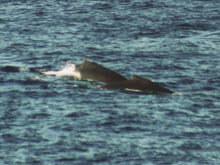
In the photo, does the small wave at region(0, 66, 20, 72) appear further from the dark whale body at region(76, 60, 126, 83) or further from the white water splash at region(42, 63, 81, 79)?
the dark whale body at region(76, 60, 126, 83)

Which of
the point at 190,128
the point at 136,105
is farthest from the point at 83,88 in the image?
the point at 190,128

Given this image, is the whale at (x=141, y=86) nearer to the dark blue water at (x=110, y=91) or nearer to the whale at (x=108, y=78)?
the whale at (x=108, y=78)

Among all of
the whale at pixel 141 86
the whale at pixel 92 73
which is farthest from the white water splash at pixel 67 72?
the whale at pixel 141 86

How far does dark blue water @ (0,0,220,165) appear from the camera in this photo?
36.0 metres

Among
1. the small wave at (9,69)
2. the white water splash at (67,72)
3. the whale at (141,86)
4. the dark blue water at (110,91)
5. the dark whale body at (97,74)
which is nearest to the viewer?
the dark blue water at (110,91)

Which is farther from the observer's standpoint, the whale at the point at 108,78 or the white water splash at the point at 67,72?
the white water splash at the point at 67,72

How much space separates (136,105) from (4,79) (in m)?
7.77

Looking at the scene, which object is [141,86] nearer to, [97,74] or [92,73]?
[97,74]

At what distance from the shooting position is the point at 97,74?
46.2 meters

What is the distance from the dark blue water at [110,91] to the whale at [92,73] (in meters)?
0.77

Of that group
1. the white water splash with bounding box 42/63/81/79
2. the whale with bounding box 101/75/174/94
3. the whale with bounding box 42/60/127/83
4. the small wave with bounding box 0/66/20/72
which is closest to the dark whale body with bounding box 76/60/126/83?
the whale with bounding box 42/60/127/83

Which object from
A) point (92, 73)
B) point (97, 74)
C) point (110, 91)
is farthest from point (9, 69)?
point (110, 91)

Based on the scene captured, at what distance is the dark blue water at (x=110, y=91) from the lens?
36.0m

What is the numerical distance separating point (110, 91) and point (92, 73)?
2.38 m
